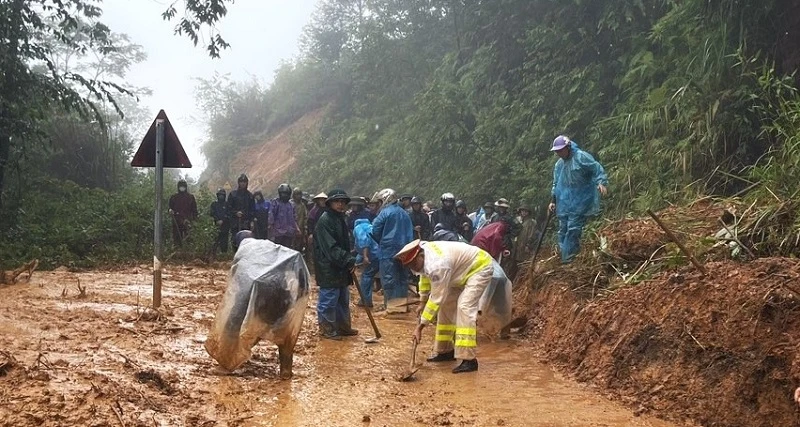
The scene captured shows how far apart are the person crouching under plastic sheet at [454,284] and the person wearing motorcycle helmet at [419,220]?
526 cm

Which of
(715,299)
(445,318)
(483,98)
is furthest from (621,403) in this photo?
(483,98)

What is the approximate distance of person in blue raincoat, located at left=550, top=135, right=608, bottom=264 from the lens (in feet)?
26.0

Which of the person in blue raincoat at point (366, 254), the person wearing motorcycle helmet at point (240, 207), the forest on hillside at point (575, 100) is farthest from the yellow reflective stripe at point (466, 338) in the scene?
the person wearing motorcycle helmet at point (240, 207)

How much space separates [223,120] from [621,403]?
3757 cm

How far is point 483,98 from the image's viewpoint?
639 inches

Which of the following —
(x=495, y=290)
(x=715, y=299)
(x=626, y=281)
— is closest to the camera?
(x=715, y=299)

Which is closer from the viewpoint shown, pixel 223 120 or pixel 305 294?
pixel 305 294

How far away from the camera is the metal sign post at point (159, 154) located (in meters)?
7.30

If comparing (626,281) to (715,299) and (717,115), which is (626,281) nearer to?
(715,299)

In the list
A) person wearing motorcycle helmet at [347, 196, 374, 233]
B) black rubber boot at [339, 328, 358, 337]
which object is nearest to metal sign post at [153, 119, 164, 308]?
black rubber boot at [339, 328, 358, 337]

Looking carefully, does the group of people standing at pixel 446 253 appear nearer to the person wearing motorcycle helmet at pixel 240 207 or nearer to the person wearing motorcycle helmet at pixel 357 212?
the person wearing motorcycle helmet at pixel 357 212

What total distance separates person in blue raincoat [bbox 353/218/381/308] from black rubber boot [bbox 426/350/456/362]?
3.08 m

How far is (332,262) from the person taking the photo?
728cm

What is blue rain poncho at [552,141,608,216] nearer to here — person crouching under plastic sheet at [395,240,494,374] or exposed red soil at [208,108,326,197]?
person crouching under plastic sheet at [395,240,494,374]
